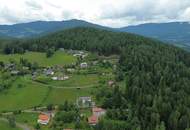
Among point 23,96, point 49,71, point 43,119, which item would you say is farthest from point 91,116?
point 49,71

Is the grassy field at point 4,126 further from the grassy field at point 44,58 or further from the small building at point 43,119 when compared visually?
the grassy field at point 44,58

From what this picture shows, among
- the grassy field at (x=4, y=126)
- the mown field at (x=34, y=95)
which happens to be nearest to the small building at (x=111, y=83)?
the mown field at (x=34, y=95)

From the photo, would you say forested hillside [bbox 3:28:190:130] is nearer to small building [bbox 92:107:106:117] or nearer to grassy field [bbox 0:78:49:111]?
small building [bbox 92:107:106:117]

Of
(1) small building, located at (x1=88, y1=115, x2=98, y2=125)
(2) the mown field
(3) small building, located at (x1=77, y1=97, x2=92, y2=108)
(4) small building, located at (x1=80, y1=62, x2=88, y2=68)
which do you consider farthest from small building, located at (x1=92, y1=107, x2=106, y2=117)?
(4) small building, located at (x1=80, y1=62, x2=88, y2=68)

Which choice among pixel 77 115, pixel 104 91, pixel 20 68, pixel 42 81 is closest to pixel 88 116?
pixel 77 115

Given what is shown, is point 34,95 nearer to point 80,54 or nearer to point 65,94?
point 65,94

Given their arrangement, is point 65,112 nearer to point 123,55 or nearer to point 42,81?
point 42,81
